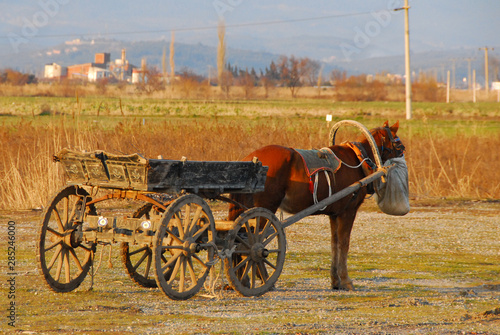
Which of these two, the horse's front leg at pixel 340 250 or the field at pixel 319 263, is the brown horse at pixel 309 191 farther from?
the field at pixel 319 263

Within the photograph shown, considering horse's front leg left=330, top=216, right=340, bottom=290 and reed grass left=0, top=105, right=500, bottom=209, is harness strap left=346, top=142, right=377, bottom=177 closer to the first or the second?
horse's front leg left=330, top=216, right=340, bottom=290

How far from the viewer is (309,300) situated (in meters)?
7.36

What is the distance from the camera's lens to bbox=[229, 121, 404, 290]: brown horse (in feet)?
25.1

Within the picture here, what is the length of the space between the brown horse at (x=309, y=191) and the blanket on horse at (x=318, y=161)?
1.9 inches

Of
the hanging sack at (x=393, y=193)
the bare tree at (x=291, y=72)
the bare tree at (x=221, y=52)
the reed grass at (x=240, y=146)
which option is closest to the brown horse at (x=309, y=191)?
the hanging sack at (x=393, y=193)

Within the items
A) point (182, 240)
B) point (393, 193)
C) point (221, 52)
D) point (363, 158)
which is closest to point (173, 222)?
→ point (182, 240)

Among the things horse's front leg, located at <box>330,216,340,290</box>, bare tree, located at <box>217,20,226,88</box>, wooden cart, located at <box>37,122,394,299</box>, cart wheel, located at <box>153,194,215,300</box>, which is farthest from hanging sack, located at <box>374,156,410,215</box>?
bare tree, located at <box>217,20,226,88</box>

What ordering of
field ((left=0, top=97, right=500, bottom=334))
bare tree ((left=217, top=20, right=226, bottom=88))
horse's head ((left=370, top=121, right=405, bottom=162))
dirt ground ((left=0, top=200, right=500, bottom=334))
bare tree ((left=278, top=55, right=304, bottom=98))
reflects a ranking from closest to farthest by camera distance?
1. dirt ground ((left=0, top=200, right=500, bottom=334))
2. field ((left=0, top=97, right=500, bottom=334))
3. horse's head ((left=370, top=121, right=405, bottom=162))
4. bare tree ((left=217, top=20, right=226, bottom=88))
5. bare tree ((left=278, top=55, right=304, bottom=98))

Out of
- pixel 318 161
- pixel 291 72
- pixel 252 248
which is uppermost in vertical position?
pixel 291 72

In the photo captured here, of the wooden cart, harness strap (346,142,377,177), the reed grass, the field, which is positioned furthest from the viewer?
the reed grass

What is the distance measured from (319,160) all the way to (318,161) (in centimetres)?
3

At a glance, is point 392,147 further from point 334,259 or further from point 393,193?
point 334,259

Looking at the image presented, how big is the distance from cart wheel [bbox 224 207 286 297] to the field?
0.65 feet

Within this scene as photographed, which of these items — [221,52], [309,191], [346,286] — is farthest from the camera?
[221,52]
